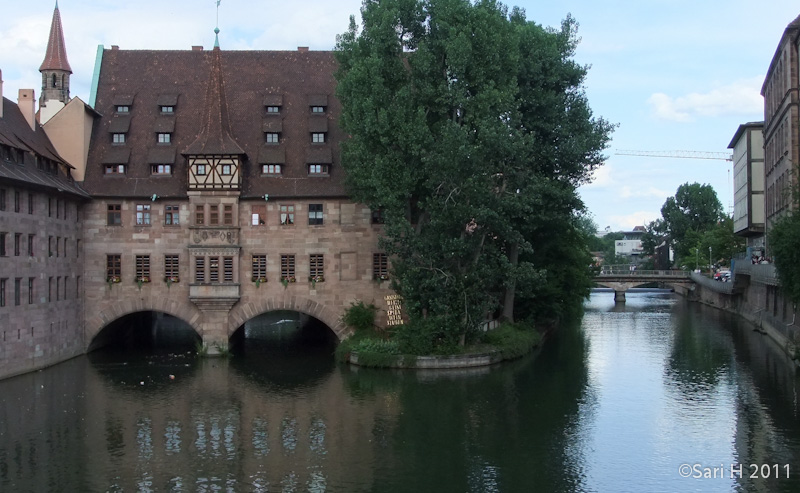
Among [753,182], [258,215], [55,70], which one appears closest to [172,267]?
[258,215]

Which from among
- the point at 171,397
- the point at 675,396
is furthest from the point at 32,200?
the point at 675,396

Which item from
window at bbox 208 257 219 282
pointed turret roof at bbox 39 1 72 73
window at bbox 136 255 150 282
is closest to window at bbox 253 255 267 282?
window at bbox 208 257 219 282

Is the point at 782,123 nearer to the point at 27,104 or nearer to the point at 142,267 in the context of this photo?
the point at 142,267

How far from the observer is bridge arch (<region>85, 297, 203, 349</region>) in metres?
48.0

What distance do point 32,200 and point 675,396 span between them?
96.3 ft

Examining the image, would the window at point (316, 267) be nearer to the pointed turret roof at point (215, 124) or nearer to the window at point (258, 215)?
the window at point (258, 215)

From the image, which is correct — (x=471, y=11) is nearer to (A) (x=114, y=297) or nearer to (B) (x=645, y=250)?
(A) (x=114, y=297)

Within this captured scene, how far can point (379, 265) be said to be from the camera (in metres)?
49.0

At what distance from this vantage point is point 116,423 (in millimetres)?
31297

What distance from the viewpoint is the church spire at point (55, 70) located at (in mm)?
52750

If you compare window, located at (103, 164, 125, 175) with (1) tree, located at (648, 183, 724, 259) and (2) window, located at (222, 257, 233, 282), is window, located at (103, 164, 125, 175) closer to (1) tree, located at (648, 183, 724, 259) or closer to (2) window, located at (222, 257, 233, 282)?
(2) window, located at (222, 257, 233, 282)

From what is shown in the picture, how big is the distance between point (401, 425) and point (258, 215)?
20.6 metres

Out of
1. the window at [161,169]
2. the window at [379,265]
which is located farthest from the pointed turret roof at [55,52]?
the window at [379,265]

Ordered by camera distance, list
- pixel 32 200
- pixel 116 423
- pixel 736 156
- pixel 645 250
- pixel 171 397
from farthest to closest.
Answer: pixel 645 250 < pixel 736 156 < pixel 32 200 < pixel 171 397 < pixel 116 423
